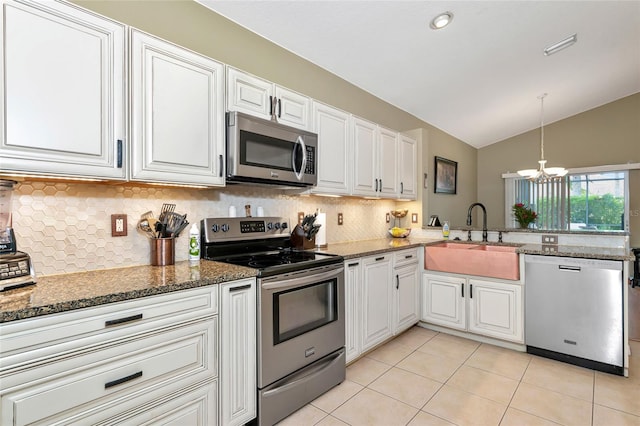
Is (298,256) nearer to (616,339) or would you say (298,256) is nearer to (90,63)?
(90,63)

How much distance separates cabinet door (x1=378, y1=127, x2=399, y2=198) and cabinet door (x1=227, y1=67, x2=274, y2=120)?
1436mm

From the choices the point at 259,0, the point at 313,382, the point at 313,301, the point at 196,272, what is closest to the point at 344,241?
the point at 313,301

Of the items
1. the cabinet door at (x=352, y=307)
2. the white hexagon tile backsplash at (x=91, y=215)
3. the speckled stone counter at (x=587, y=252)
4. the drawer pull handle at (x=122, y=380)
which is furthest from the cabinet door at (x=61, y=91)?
the speckled stone counter at (x=587, y=252)

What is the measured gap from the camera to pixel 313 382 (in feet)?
6.69

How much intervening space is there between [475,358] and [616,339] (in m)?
0.97

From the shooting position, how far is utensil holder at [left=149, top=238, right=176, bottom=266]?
1.85 metres

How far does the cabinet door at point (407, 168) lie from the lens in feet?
11.8

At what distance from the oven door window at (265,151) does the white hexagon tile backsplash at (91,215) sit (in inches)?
15.2

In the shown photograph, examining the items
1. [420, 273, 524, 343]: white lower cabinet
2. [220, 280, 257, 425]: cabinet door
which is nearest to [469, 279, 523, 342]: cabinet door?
[420, 273, 524, 343]: white lower cabinet

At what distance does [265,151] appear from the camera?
212 cm

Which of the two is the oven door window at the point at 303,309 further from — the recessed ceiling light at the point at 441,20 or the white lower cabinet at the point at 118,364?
the recessed ceiling light at the point at 441,20

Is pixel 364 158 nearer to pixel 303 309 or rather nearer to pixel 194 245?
pixel 303 309

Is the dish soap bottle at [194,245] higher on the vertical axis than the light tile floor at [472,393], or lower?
higher

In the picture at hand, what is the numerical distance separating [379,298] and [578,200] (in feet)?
17.4
